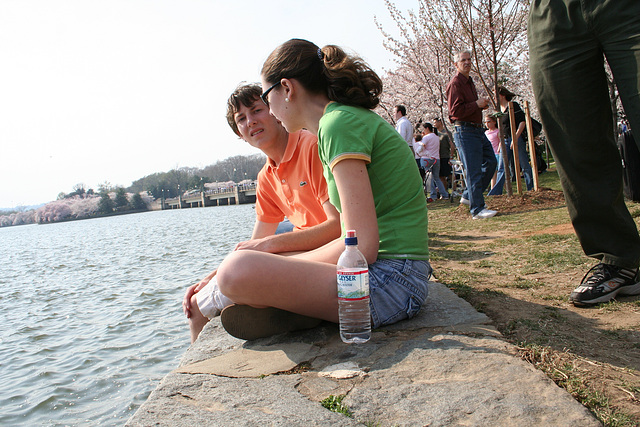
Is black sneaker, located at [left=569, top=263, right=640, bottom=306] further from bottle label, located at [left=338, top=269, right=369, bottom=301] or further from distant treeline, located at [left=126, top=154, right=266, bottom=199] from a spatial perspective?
distant treeline, located at [left=126, top=154, right=266, bottom=199]

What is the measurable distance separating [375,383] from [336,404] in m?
0.16

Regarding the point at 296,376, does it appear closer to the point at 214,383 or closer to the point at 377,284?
the point at 214,383

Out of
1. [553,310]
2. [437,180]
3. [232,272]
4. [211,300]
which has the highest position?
[437,180]

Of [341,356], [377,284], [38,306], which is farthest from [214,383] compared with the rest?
[38,306]

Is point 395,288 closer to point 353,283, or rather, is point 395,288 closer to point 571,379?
point 353,283

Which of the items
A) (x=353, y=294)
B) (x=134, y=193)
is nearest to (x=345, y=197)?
(x=353, y=294)

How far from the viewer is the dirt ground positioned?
1437mm

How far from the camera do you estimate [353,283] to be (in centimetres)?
185

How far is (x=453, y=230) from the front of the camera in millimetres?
6289

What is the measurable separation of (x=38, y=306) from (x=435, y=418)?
9.23 metres

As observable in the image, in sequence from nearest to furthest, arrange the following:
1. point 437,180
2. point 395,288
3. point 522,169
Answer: point 395,288, point 522,169, point 437,180

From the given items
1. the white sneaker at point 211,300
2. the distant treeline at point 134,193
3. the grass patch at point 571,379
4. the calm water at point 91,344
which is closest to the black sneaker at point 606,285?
the grass patch at point 571,379

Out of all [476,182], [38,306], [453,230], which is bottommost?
[38,306]

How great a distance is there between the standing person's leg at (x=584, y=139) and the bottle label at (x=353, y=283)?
1133 mm
